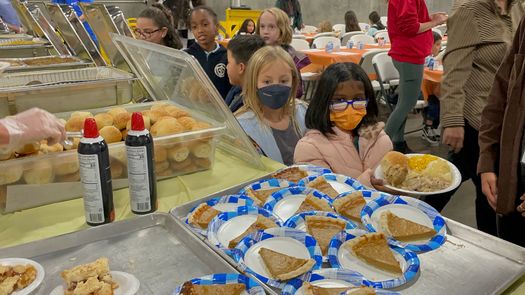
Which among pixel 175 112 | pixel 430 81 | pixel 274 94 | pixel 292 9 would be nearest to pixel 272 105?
pixel 274 94

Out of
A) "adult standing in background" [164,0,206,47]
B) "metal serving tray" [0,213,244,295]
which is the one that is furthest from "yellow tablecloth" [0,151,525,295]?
"adult standing in background" [164,0,206,47]

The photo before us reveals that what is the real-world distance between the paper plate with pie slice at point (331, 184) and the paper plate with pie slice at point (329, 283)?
387 millimetres

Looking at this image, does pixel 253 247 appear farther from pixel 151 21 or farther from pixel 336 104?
pixel 151 21

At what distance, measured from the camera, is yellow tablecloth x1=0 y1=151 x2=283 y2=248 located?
120cm

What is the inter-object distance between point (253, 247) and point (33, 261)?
0.49 meters

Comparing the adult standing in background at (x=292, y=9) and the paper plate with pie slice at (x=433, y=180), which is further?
the adult standing in background at (x=292, y=9)

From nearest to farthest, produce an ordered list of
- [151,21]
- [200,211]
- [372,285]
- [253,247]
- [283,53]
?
[372,285] → [253,247] → [200,211] → [283,53] → [151,21]

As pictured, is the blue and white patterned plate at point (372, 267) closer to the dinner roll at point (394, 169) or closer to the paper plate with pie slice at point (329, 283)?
the paper plate with pie slice at point (329, 283)

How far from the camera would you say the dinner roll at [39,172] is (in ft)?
4.13

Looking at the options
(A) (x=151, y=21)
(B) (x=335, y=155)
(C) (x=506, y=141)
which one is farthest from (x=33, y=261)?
(A) (x=151, y=21)

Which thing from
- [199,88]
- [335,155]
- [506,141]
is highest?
[199,88]

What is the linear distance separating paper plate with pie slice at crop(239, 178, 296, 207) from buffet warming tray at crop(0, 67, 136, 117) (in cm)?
88

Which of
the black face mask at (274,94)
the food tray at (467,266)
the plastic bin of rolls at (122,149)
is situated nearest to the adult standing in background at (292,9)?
the black face mask at (274,94)

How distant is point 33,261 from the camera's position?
1015 millimetres
